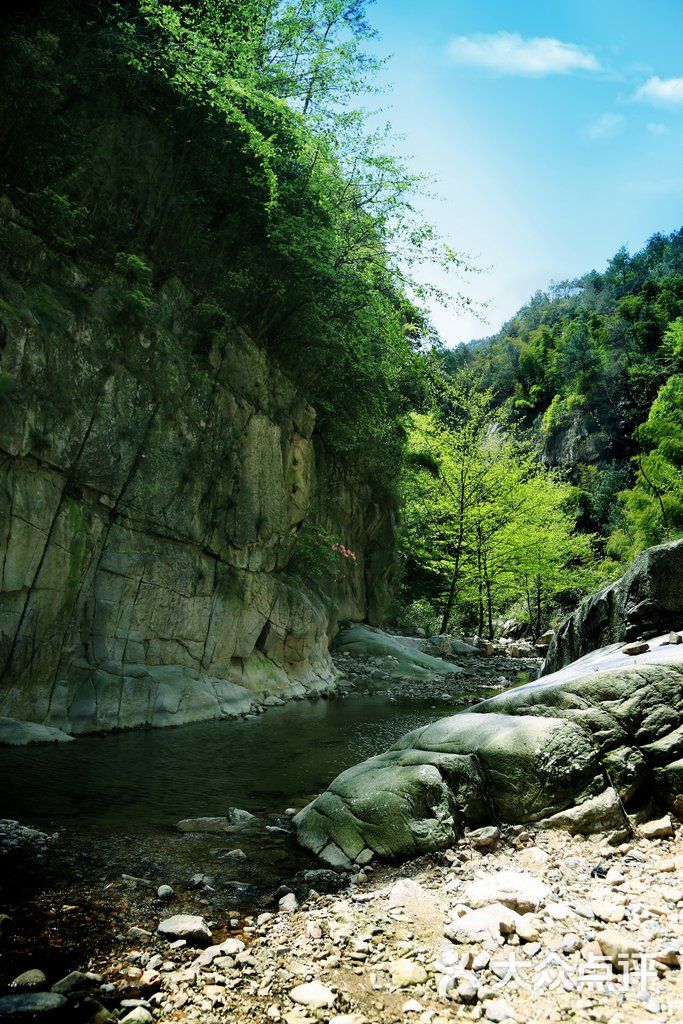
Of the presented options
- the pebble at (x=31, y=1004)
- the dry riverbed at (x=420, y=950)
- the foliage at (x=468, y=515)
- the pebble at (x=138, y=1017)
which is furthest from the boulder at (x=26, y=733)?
the foliage at (x=468, y=515)

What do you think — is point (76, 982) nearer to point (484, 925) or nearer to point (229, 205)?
point (484, 925)

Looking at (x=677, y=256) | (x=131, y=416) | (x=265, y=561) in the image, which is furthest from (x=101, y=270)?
(x=677, y=256)

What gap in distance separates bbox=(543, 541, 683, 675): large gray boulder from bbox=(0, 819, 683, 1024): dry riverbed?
463 cm

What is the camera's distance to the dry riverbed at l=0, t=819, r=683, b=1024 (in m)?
3.82

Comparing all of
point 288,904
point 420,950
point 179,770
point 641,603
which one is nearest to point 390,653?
point 641,603

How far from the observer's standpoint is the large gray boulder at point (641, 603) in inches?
382

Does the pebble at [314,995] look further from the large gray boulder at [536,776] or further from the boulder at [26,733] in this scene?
the boulder at [26,733]

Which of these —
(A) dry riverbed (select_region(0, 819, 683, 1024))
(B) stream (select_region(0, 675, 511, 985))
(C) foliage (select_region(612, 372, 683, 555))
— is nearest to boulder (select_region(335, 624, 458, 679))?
(B) stream (select_region(0, 675, 511, 985))

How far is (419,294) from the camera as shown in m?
18.1

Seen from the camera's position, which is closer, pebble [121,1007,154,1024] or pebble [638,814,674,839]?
pebble [121,1007,154,1024]

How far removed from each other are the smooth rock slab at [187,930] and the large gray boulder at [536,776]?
186 centimetres

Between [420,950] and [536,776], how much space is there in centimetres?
251

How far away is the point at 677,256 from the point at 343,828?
82067 mm

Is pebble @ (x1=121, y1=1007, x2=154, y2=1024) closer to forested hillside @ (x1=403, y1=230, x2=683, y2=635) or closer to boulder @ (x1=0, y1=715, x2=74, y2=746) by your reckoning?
boulder @ (x1=0, y1=715, x2=74, y2=746)
